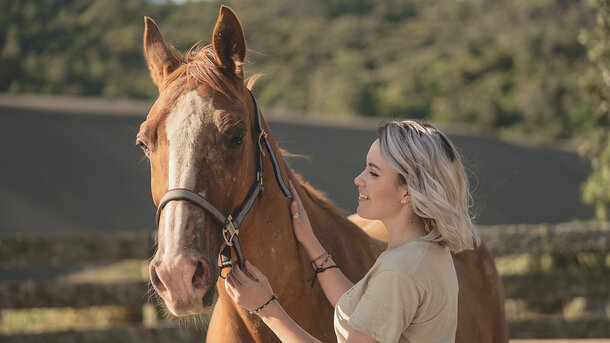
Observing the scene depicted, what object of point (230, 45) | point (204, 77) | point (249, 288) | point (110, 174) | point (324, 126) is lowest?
point (110, 174)

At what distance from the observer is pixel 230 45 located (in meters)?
2.34

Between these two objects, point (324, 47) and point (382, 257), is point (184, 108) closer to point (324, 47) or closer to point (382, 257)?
point (382, 257)

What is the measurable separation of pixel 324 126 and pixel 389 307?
57.4 ft

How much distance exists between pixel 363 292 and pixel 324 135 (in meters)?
16.5

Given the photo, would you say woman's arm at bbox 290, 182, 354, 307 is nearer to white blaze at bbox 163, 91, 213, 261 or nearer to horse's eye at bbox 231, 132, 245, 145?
horse's eye at bbox 231, 132, 245, 145

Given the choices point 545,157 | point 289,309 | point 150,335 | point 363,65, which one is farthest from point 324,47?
point 289,309

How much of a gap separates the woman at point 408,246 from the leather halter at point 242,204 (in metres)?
0.15

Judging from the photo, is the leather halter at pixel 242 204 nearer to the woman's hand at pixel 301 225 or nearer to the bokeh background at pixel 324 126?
the woman's hand at pixel 301 225

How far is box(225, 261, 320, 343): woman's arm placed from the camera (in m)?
2.04

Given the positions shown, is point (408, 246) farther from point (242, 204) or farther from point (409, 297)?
point (242, 204)

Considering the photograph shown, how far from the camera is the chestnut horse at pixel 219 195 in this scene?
192 centimetres

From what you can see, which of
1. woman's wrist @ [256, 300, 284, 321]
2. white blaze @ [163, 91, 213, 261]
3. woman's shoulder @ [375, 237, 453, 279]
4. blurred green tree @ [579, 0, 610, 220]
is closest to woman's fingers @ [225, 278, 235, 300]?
woman's wrist @ [256, 300, 284, 321]

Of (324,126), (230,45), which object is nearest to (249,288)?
(230,45)

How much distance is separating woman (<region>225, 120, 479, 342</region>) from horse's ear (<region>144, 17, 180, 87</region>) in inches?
35.3
